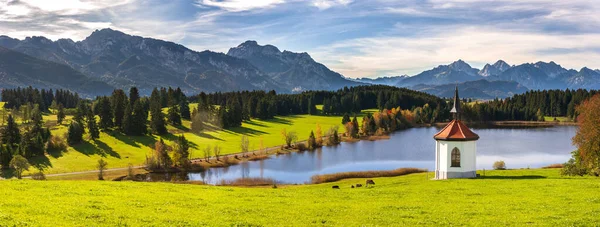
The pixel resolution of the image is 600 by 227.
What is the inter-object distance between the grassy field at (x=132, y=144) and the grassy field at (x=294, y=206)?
62.0 m

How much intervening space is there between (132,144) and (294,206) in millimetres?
87931

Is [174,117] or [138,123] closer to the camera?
[138,123]

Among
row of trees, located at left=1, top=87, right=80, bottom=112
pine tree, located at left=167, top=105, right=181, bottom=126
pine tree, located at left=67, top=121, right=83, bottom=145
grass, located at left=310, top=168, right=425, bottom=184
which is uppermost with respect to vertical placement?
row of trees, located at left=1, top=87, right=80, bottom=112

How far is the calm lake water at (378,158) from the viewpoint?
260 ft

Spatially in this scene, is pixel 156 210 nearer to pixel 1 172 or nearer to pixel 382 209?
pixel 382 209

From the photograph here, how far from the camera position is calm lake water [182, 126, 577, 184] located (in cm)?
7938

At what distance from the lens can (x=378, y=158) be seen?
93.1m

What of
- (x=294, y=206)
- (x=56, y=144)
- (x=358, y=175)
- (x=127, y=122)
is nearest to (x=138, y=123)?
(x=127, y=122)

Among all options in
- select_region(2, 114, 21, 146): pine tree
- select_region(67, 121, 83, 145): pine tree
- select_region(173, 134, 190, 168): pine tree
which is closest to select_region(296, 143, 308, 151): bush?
select_region(173, 134, 190, 168): pine tree

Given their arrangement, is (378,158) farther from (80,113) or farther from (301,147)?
(80,113)

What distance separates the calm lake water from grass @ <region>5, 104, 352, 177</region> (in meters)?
17.6

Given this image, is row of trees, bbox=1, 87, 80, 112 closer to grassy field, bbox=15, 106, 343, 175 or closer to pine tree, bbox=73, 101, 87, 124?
grassy field, bbox=15, 106, 343, 175

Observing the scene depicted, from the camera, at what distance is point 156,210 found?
76.3ft

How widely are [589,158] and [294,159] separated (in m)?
64.9
